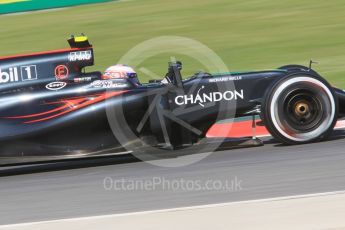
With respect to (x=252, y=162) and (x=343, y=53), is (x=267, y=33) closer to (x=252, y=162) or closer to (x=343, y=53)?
(x=343, y=53)

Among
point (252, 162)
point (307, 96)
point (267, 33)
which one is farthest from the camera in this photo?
point (267, 33)

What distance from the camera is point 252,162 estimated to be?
6.73 meters

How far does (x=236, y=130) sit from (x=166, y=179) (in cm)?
263

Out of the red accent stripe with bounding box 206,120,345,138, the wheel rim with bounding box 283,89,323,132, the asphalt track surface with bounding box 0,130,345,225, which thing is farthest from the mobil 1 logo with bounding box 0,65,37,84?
the wheel rim with bounding box 283,89,323,132

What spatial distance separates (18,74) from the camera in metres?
7.50

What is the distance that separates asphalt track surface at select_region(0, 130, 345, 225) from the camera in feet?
17.8

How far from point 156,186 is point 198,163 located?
955 millimetres

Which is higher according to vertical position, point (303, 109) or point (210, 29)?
point (210, 29)

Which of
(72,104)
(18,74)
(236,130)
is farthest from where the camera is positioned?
(236,130)

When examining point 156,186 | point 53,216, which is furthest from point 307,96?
point 53,216

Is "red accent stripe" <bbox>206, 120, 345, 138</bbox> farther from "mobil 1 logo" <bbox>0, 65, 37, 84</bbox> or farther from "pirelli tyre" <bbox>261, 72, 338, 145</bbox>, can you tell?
"mobil 1 logo" <bbox>0, 65, 37, 84</bbox>

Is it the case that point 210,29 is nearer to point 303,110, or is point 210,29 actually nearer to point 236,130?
point 236,130

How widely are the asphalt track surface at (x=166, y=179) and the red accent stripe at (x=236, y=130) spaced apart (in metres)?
0.90

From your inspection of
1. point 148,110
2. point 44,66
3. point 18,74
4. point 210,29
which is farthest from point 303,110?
point 210,29
